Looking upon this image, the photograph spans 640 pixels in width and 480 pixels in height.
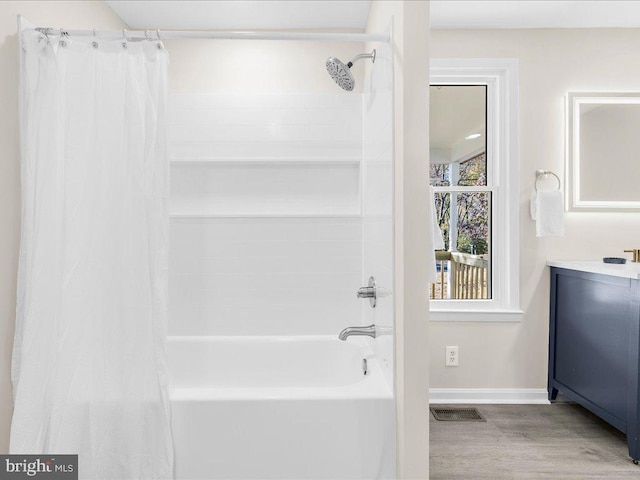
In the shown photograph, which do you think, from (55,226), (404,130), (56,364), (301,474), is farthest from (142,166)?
(301,474)

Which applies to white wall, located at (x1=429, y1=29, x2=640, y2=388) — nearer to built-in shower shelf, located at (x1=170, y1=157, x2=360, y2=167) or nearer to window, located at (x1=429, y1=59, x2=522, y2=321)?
window, located at (x1=429, y1=59, x2=522, y2=321)

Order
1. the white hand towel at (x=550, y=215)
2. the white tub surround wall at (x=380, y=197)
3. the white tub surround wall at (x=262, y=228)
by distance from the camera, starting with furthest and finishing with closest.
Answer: the white hand towel at (x=550, y=215) → the white tub surround wall at (x=262, y=228) → the white tub surround wall at (x=380, y=197)

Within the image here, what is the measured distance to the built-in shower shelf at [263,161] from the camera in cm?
294

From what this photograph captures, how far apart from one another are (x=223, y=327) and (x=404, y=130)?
1.85 meters

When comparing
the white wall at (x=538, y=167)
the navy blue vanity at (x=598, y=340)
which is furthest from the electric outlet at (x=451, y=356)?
the navy blue vanity at (x=598, y=340)

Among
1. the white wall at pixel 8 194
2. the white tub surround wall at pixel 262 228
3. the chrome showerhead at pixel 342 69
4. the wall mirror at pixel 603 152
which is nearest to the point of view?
the white wall at pixel 8 194

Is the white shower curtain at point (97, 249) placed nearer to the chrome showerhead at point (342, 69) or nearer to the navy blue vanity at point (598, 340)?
the chrome showerhead at point (342, 69)

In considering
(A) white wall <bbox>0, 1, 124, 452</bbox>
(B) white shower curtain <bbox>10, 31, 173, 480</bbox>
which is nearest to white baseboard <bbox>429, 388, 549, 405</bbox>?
(B) white shower curtain <bbox>10, 31, 173, 480</bbox>

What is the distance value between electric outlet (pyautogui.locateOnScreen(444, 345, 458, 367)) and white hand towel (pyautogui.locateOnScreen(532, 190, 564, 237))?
3.03ft

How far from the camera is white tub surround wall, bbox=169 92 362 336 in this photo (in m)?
2.99

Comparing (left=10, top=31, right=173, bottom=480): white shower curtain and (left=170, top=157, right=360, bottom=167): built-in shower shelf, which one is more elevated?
(left=170, top=157, right=360, bottom=167): built-in shower shelf

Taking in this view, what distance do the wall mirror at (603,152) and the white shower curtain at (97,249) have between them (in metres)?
2.60

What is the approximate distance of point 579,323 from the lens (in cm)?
285

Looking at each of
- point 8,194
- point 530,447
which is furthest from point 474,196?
point 8,194
